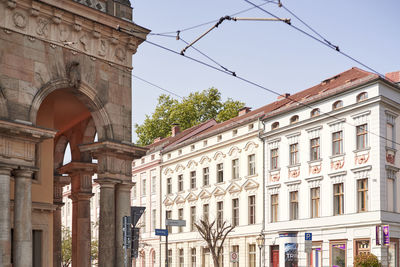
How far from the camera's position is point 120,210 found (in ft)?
61.4

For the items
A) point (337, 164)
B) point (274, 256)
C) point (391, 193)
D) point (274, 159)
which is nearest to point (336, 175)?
point (337, 164)

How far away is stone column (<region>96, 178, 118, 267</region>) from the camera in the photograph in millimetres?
18266

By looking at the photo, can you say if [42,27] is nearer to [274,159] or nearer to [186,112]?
[274,159]

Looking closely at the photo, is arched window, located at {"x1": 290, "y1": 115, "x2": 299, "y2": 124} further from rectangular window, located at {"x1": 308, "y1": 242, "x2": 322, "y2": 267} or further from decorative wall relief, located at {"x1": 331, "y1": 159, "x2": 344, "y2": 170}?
rectangular window, located at {"x1": 308, "y1": 242, "x2": 322, "y2": 267}

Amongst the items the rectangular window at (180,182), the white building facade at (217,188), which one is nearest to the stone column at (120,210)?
the white building facade at (217,188)

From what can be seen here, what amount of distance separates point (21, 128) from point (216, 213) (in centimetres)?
3486

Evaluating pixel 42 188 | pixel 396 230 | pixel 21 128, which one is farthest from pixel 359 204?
pixel 21 128

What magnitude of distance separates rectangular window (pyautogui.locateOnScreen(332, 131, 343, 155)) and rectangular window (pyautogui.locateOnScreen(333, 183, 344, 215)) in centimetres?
189

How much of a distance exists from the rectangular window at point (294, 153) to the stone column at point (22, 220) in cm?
2777

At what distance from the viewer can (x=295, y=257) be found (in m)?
38.9

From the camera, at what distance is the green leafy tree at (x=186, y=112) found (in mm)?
69062

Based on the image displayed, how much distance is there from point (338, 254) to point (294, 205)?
199 inches

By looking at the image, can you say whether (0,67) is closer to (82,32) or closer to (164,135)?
(82,32)

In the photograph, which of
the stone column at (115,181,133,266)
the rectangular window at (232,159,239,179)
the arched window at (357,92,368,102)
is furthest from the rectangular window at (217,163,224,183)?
the stone column at (115,181,133,266)
